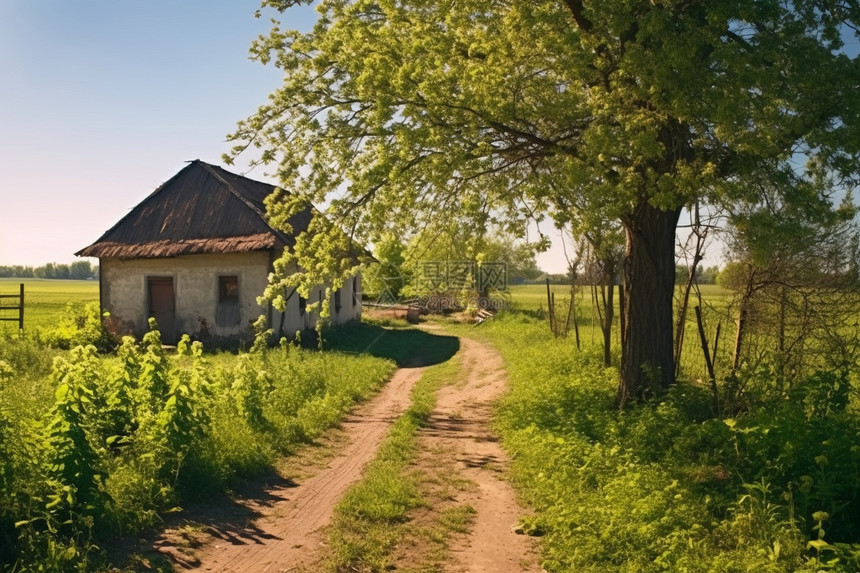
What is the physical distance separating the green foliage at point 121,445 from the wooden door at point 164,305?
453 inches

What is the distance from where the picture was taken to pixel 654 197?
27.2ft

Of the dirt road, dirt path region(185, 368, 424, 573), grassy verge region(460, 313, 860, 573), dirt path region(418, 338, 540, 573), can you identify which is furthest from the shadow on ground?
grassy verge region(460, 313, 860, 573)

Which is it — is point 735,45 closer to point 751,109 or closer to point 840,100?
point 751,109

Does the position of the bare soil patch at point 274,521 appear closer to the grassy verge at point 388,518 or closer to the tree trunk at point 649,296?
the grassy verge at point 388,518

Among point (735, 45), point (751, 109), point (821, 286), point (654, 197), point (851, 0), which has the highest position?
point (851, 0)

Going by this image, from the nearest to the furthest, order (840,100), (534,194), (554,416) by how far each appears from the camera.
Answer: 1. (840,100)
2. (534,194)
3. (554,416)

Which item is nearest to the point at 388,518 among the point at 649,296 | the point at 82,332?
the point at 649,296

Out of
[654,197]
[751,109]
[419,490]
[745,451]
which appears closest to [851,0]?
[751,109]

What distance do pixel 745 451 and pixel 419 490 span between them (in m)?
3.78

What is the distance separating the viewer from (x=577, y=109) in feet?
31.6

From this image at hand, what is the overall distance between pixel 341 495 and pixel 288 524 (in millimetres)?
942

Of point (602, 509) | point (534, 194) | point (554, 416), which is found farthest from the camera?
point (554, 416)

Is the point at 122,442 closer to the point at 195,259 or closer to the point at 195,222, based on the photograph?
the point at 195,259

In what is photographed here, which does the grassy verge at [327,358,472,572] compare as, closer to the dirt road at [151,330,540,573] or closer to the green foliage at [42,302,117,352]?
the dirt road at [151,330,540,573]
